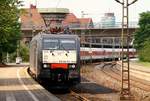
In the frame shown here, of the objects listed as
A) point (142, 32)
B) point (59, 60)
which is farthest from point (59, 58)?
point (142, 32)

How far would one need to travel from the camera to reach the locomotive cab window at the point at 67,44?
102 ft

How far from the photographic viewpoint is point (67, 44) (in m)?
31.2

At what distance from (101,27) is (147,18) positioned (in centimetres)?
2059

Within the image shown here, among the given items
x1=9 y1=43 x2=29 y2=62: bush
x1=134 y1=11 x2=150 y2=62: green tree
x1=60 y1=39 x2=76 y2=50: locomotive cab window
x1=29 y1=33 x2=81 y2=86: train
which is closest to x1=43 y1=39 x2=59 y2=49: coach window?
x1=29 y1=33 x2=81 y2=86: train

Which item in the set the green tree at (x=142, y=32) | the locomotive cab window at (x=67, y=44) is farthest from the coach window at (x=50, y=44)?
the green tree at (x=142, y=32)

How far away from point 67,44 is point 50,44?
89 cm

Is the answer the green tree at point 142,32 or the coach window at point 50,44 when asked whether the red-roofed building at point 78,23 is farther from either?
the coach window at point 50,44

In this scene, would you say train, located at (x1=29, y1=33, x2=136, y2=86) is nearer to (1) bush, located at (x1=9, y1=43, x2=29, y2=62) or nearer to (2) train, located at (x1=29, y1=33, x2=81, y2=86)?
(2) train, located at (x1=29, y1=33, x2=81, y2=86)

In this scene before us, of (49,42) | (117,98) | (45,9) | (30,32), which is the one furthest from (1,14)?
(30,32)

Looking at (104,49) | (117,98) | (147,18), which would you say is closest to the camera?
(117,98)

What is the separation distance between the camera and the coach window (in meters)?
31.1

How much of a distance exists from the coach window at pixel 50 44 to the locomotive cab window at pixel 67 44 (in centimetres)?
26

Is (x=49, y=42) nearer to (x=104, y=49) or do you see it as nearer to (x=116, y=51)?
(x=104, y=49)

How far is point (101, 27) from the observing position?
97.3 m
